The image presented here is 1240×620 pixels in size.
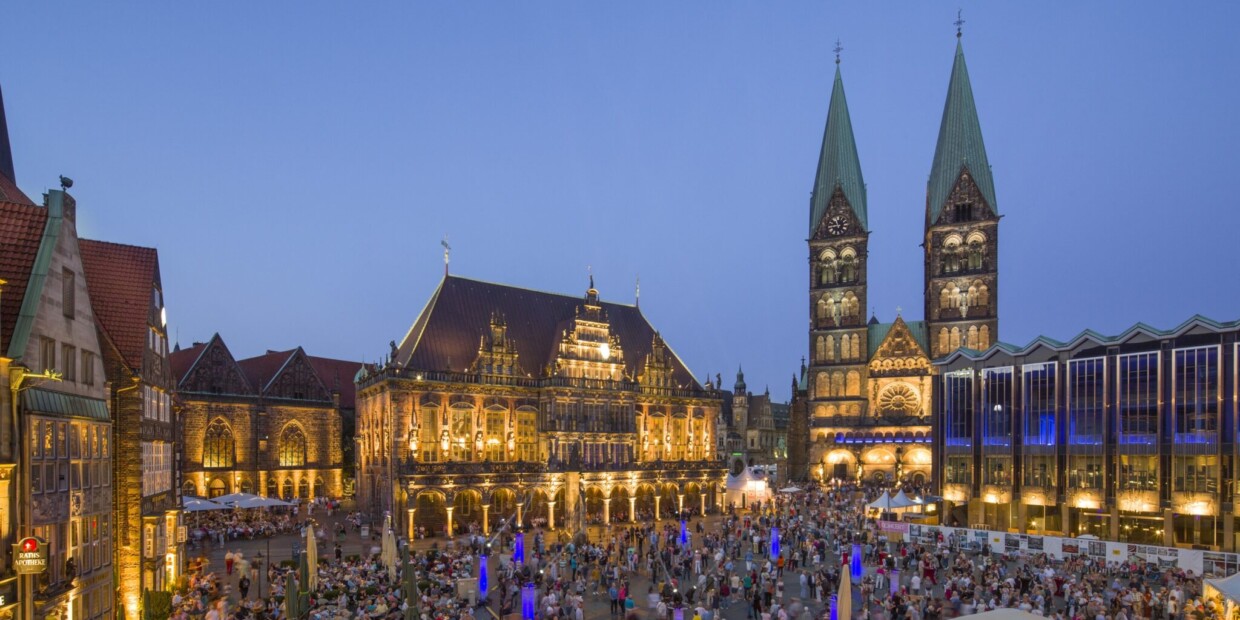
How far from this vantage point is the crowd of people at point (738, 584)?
83.8 ft

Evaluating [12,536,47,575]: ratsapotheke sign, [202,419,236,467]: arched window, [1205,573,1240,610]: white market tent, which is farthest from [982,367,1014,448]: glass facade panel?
[12,536,47,575]: ratsapotheke sign

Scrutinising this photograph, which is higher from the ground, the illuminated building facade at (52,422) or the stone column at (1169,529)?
the illuminated building facade at (52,422)

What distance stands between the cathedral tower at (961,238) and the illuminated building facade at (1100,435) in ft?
94.8

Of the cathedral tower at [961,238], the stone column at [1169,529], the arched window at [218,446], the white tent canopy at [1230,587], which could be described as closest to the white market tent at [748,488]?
the stone column at [1169,529]

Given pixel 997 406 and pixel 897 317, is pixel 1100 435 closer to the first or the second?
pixel 997 406

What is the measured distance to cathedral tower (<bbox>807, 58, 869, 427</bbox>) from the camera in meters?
89.2

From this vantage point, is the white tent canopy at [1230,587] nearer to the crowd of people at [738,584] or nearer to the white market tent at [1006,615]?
the crowd of people at [738,584]

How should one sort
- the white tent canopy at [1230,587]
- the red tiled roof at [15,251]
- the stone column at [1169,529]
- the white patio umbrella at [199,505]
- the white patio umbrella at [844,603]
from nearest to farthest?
the red tiled roof at [15,251], the white patio umbrella at [844,603], the white tent canopy at [1230,587], the white patio umbrella at [199,505], the stone column at [1169,529]

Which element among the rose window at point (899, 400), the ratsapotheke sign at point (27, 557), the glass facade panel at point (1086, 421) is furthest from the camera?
the rose window at point (899, 400)

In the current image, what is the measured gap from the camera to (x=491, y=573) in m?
36.0

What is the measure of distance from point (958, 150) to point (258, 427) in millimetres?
68984

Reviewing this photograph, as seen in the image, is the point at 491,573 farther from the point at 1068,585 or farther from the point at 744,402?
the point at 744,402

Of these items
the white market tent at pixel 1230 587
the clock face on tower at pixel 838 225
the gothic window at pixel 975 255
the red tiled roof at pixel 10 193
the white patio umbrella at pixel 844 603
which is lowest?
the white market tent at pixel 1230 587

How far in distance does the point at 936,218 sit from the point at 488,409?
5361 cm
